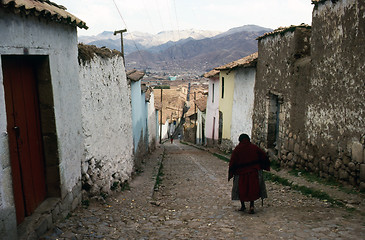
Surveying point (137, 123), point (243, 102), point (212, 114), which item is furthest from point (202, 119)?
point (137, 123)

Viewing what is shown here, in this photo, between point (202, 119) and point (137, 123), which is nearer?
point (137, 123)

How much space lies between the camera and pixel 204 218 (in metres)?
5.73

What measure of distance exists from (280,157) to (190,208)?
4666 millimetres

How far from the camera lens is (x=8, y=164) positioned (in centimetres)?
335

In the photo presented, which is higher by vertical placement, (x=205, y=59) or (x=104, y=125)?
(x=205, y=59)

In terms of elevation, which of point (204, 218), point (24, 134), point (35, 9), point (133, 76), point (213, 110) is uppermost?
point (35, 9)

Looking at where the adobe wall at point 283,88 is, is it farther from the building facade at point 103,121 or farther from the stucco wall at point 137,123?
the building facade at point 103,121

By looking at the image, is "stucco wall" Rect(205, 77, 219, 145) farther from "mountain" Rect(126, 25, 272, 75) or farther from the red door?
"mountain" Rect(126, 25, 272, 75)

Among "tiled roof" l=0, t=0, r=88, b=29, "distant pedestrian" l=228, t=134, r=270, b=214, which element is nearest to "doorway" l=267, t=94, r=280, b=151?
"distant pedestrian" l=228, t=134, r=270, b=214

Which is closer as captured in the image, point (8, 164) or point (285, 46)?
point (8, 164)

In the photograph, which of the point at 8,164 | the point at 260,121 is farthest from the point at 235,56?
the point at 8,164

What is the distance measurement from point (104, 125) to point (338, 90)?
4961mm

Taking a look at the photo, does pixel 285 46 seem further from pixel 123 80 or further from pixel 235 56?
pixel 235 56

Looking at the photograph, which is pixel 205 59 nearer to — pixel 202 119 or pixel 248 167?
pixel 202 119
